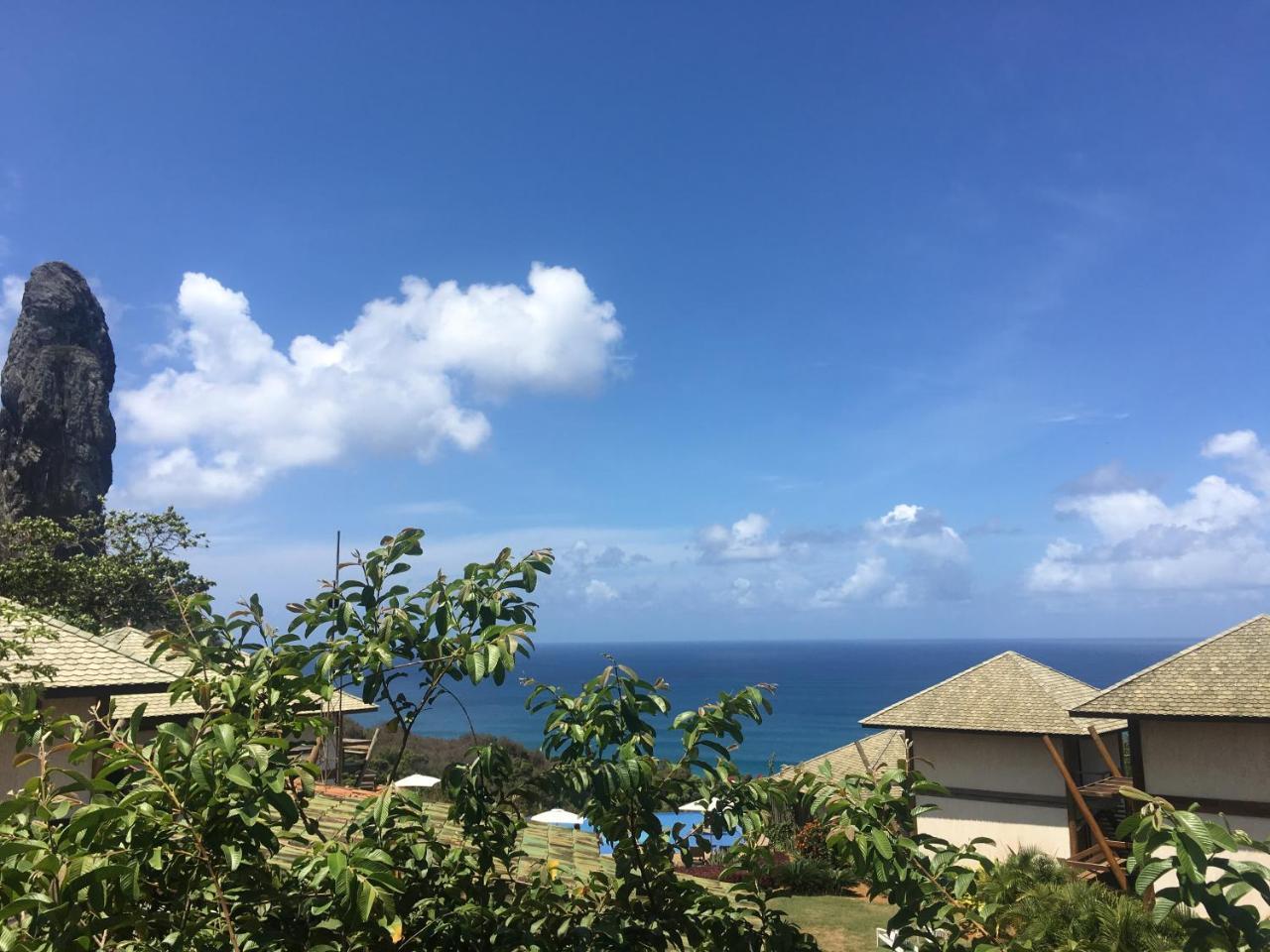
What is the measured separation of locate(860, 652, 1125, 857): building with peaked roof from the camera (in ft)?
66.0

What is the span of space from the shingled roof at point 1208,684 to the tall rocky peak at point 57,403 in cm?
6953

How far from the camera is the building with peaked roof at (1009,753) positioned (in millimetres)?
20109

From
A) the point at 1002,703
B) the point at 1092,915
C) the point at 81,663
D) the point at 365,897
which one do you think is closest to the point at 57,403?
the point at 81,663

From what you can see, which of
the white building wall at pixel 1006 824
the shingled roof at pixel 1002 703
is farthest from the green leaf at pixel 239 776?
the shingled roof at pixel 1002 703

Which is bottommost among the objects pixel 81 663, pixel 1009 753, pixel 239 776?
pixel 1009 753

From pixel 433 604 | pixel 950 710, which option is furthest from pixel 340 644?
pixel 950 710

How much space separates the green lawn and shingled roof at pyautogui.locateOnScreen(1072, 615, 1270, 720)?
654cm

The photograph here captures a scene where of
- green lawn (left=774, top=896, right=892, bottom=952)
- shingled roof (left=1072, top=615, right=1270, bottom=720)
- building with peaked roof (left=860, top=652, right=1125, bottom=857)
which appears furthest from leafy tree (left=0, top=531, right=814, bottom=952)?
building with peaked roof (left=860, top=652, right=1125, bottom=857)

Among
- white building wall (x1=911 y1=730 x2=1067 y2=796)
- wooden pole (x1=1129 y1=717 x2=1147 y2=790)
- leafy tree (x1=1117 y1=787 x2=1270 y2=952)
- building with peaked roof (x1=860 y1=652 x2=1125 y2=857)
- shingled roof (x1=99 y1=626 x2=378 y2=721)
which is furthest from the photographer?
white building wall (x1=911 y1=730 x2=1067 y2=796)

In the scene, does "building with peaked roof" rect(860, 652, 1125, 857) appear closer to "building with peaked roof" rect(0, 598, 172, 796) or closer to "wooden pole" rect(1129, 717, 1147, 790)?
"wooden pole" rect(1129, 717, 1147, 790)

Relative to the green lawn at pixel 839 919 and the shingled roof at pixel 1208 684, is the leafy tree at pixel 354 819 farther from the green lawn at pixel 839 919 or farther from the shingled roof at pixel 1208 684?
the shingled roof at pixel 1208 684

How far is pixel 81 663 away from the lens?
10227mm

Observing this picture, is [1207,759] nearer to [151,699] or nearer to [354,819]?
[354,819]

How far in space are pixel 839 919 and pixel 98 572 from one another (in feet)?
107
